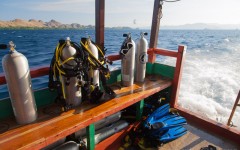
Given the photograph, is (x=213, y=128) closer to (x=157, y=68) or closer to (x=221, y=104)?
(x=157, y=68)

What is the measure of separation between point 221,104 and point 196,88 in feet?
5.01

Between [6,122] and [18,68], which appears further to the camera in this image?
[6,122]

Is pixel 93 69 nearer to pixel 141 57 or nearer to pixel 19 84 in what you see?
pixel 19 84

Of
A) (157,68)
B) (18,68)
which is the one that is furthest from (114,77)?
(18,68)

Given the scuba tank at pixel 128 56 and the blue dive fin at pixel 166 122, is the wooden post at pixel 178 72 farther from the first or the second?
the scuba tank at pixel 128 56

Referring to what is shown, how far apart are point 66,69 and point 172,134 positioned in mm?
2220

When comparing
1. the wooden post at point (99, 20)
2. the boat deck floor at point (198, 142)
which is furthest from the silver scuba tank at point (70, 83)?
the boat deck floor at point (198, 142)

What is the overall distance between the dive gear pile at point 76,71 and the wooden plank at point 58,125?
18 centimetres

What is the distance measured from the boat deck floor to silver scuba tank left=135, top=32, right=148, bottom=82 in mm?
1349

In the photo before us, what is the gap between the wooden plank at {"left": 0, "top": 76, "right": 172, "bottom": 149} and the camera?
5.63 ft

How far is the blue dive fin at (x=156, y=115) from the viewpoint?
308cm

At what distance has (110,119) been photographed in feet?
9.68

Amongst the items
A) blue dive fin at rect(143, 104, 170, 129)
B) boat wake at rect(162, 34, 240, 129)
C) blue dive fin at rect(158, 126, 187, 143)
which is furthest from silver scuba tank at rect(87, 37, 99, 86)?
boat wake at rect(162, 34, 240, 129)

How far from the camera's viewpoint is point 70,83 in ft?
7.43
